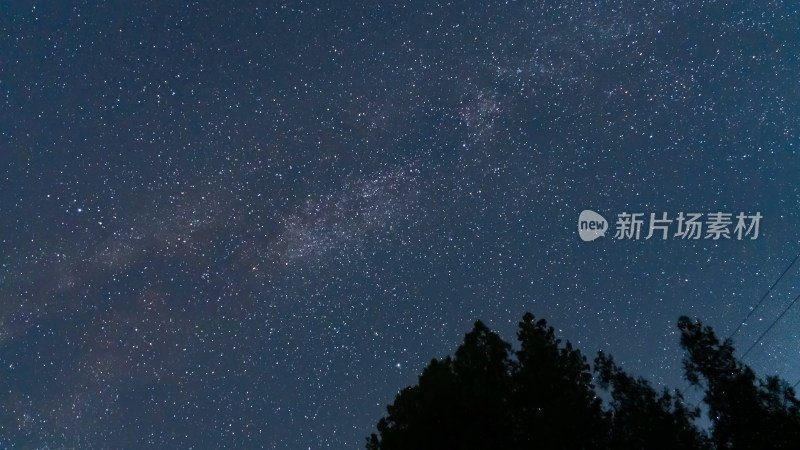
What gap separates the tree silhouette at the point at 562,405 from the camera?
14578mm

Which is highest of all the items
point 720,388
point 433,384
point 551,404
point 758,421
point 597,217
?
point 597,217

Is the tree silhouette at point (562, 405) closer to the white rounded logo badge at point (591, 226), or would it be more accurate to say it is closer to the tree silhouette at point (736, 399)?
the tree silhouette at point (736, 399)

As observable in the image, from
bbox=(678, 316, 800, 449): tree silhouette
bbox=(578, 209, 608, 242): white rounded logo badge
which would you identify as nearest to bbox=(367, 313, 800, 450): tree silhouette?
bbox=(678, 316, 800, 449): tree silhouette

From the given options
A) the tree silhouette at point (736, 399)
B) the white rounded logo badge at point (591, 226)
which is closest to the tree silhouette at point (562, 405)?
the tree silhouette at point (736, 399)

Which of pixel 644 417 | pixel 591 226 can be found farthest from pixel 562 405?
pixel 591 226

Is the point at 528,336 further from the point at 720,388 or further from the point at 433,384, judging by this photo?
the point at 720,388

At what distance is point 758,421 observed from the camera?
16484mm

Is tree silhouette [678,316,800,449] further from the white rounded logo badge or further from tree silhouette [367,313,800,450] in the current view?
the white rounded logo badge

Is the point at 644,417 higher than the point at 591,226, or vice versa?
the point at 591,226

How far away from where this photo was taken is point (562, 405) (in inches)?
607

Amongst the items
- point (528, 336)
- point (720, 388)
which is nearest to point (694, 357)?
point (720, 388)

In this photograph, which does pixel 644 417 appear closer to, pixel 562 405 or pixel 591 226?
pixel 562 405

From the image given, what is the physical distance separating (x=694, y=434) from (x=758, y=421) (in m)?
1.78

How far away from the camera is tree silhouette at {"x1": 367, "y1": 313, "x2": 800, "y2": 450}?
14578mm
